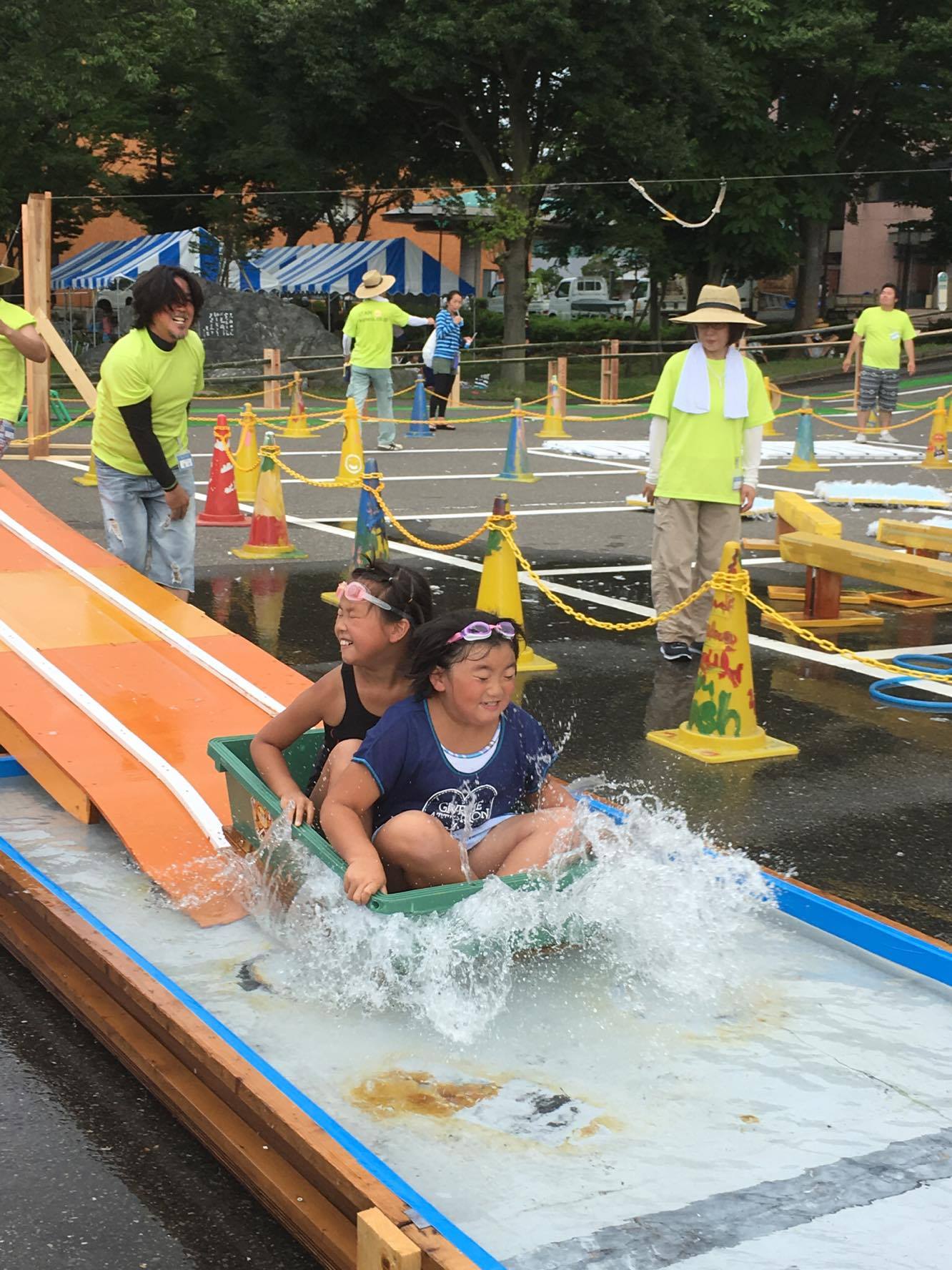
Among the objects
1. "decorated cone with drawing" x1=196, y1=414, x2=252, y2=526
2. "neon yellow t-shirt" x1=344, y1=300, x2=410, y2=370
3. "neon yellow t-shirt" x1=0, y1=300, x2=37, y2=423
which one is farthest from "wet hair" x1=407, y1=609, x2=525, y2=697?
"neon yellow t-shirt" x1=344, y1=300, x2=410, y2=370

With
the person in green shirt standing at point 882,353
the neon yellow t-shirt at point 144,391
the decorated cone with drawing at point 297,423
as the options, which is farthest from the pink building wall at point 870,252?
the neon yellow t-shirt at point 144,391

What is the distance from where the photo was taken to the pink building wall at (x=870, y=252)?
202 ft

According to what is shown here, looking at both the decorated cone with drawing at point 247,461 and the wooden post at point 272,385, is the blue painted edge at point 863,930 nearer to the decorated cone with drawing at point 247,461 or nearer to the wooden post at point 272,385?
the decorated cone with drawing at point 247,461

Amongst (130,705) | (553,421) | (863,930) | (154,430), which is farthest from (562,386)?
(863,930)

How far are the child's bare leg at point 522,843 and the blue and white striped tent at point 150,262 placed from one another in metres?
32.4

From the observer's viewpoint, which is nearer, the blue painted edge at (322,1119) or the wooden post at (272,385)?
the blue painted edge at (322,1119)

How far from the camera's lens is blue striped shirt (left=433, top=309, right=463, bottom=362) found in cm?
2172

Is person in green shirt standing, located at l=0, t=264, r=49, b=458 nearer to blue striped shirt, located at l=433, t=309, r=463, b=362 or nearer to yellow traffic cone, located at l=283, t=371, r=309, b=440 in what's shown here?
yellow traffic cone, located at l=283, t=371, r=309, b=440

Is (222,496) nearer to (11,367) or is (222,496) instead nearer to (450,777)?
(11,367)

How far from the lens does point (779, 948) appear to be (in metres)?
4.44

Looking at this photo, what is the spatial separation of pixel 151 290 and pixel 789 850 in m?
3.65

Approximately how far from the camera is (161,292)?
21.7 feet

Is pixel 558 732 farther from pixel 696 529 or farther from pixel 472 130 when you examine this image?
pixel 472 130

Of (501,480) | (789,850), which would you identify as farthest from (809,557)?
(501,480)
